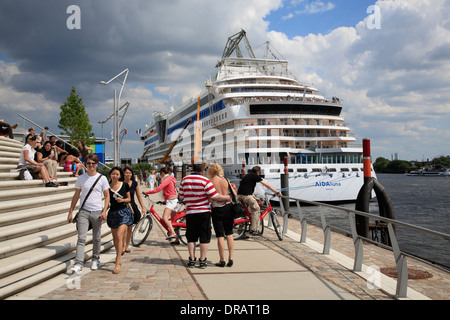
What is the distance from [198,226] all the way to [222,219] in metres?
0.42

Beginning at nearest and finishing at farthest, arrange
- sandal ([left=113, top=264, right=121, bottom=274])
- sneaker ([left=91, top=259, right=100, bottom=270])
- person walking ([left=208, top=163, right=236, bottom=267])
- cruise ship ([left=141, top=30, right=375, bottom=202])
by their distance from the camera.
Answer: sandal ([left=113, top=264, right=121, bottom=274]), sneaker ([left=91, top=259, right=100, bottom=270]), person walking ([left=208, top=163, right=236, bottom=267]), cruise ship ([left=141, top=30, right=375, bottom=202])

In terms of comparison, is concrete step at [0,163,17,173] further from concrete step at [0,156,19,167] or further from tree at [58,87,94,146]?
tree at [58,87,94,146]

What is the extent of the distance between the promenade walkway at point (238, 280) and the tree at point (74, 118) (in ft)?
82.1

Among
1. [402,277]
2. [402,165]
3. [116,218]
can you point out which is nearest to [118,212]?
[116,218]

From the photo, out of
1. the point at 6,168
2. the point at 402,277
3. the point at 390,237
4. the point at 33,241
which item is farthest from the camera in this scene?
the point at 6,168

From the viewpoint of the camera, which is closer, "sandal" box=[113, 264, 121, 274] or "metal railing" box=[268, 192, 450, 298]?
"metal railing" box=[268, 192, 450, 298]

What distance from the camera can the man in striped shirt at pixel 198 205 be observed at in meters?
5.66

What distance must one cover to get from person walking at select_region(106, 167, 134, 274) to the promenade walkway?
15.1 inches

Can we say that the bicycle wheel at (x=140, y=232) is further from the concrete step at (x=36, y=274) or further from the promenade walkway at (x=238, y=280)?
the concrete step at (x=36, y=274)

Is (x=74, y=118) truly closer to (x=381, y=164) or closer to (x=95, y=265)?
(x=95, y=265)

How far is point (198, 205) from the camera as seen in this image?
570 cm

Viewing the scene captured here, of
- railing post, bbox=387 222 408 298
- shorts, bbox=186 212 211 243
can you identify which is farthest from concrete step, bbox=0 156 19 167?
railing post, bbox=387 222 408 298

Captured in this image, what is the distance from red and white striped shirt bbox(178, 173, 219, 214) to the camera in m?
5.66

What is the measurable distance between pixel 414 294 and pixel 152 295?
3.23m
